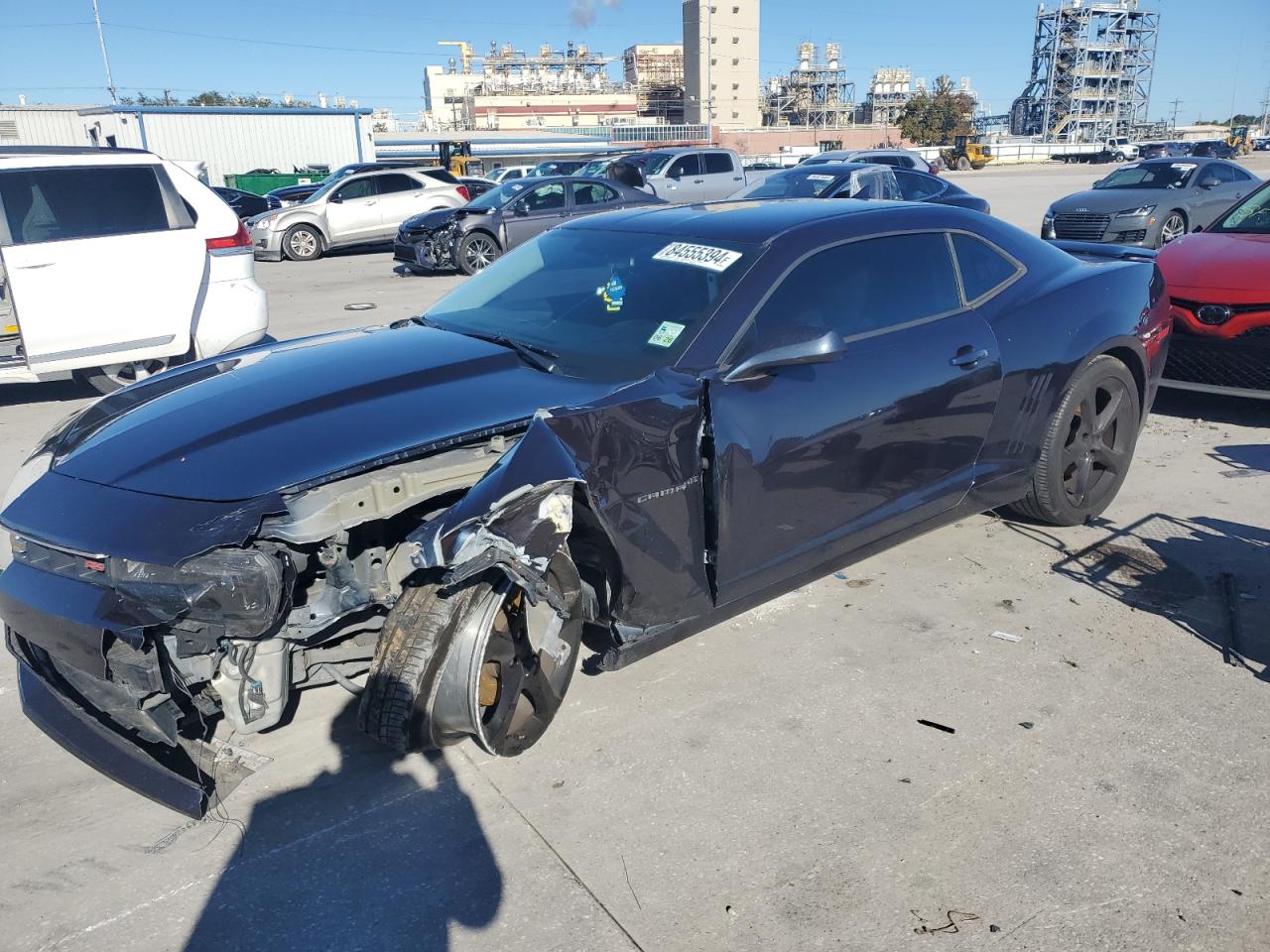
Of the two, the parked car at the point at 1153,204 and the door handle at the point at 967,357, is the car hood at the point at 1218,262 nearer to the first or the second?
the door handle at the point at 967,357

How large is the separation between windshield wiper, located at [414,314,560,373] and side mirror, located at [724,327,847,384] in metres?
0.68

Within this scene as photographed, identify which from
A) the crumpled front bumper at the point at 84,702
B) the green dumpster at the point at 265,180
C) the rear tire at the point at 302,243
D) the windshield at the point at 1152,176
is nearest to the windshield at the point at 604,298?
the crumpled front bumper at the point at 84,702

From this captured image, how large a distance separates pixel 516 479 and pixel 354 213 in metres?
17.2

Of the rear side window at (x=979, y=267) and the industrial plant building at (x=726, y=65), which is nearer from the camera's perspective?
the rear side window at (x=979, y=267)

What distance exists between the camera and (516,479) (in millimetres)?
2686

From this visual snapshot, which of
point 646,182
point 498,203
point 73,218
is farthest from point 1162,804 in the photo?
point 646,182

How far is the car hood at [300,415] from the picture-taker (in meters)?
2.79

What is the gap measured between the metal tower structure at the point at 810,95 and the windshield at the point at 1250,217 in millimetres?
111371

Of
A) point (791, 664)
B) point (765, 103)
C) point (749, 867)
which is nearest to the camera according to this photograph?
point (749, 867)

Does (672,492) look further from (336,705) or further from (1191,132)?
(1191,132)

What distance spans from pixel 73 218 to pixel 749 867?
7051mm

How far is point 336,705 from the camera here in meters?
3.44

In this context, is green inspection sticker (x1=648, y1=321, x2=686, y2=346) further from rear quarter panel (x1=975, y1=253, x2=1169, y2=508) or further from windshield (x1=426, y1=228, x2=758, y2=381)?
rear quarter panel (x1=975, y1=253, x2=1169, y2=508)

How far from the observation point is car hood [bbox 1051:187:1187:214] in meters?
14.1
